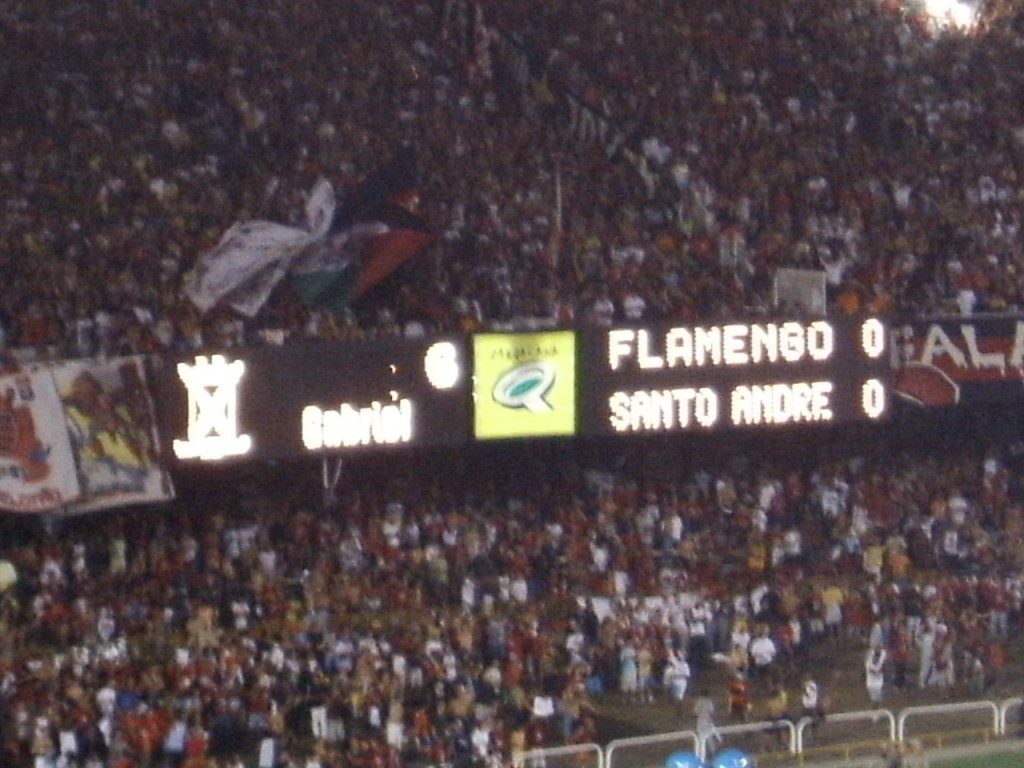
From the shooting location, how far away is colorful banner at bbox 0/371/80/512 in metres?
24.2

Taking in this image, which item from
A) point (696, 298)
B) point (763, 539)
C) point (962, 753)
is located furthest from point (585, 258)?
point (962, 753)

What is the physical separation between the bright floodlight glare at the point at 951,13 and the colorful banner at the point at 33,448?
1944cm

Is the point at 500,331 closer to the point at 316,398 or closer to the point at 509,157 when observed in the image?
the point at 316,398

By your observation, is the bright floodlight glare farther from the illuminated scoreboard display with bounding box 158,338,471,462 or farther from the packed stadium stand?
the illuminated scoreboard display with bounding box 158,338,471,462

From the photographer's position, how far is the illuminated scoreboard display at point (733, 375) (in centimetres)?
2744

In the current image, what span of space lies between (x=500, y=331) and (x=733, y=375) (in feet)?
10.3

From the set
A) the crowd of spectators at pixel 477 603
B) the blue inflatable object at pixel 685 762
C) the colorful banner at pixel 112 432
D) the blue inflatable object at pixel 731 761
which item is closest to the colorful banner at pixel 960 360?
the crowd of spectators at pixel 477 603

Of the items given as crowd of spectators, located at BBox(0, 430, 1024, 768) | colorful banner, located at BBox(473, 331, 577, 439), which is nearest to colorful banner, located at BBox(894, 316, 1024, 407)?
crowd of spectators, located at BBox(0, 430, 1024, 768)

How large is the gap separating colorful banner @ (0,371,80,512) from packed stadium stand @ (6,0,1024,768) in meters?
0.05

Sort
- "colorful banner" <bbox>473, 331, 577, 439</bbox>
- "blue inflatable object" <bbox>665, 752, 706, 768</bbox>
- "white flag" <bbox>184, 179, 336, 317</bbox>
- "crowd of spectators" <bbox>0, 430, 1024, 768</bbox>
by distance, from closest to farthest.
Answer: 1. "blue inflatable object" <bbox>665, 752, 706, 768</bbox>
2. "crowd of spectators" <bbox>0, 430, 1024, 768</bbox>
3. "colorful banner" <bbox>473, 331, 577, 439</bbox>
4. "white flag" <bbox>184, 179, 336, 317</bbox>

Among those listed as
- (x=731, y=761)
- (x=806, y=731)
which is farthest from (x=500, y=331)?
(x=731, y=761)

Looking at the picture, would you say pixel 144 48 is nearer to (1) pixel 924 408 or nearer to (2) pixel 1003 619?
(1) pixel 924 408

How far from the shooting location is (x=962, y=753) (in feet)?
81.6

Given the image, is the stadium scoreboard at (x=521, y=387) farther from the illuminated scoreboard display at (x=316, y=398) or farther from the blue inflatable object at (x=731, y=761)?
the blue inflatable object at (x=731, y=761)
